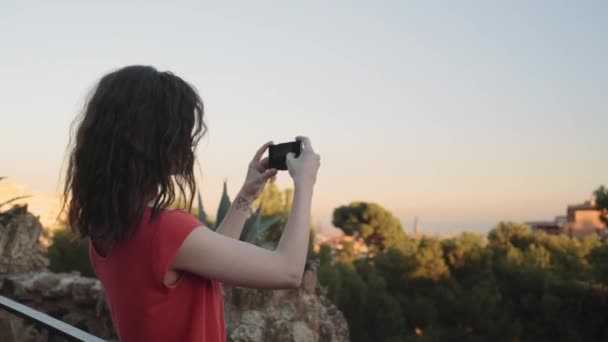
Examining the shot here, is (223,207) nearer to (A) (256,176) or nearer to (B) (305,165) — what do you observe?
(A) (256,176)

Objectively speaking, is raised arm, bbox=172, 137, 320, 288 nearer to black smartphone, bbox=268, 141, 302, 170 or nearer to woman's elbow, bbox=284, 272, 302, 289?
woman's elbow, bbox=284, 272, 302, 289

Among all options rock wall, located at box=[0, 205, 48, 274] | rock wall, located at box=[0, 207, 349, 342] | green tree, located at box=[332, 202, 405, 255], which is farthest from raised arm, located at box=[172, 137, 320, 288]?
green tree, located at box=[332, 202, 405, 255]

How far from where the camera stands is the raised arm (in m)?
0.74

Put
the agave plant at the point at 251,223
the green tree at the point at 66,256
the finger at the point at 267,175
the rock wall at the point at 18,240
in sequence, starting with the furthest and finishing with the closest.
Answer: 1. the green tree at the point at 66,256
2. the rock wall at the point at 18,240
3. the agave plant at the point at 251,223
4. the finger at the point at 267,175

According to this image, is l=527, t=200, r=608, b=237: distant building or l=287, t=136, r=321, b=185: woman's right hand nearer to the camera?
l=287, t=136, r=321, b=185: woman's right hand

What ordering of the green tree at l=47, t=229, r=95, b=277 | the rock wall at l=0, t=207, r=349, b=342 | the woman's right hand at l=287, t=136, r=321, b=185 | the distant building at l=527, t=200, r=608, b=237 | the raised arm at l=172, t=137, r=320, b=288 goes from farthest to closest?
the distant building at l=527, t=200, r=608, b=237 → the green tree at l=47, t=229, r=95, b=277 → the rock wall at l=0, t=207, r=349, b=342 → the woman's right hand at l=287, t=136, r=321, b=185 → the raised arm at l=172, t=137, r=320, b=288

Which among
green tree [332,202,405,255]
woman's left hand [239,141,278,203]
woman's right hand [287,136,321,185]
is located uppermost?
woman's right hand [287,136,321,185]

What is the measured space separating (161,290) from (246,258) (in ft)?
0.35

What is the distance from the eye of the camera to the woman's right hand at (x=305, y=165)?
0.85 m

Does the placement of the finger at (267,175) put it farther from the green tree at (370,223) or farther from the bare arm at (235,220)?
the green tree at (370,223)

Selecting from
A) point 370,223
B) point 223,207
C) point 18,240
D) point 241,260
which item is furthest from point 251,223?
point 370,223

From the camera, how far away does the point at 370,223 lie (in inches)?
946

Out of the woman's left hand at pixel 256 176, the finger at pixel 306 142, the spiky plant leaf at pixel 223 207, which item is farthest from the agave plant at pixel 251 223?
the finger at pixel 306 142

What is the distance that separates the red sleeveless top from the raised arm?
2 cm
